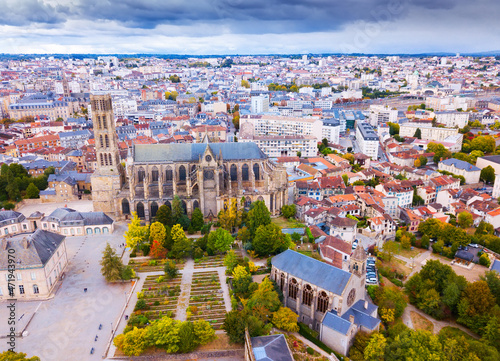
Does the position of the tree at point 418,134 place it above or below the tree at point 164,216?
above

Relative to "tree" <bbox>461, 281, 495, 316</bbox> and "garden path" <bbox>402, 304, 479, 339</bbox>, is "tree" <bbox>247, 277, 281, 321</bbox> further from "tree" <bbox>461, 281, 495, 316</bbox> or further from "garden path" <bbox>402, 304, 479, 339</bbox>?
"tree" <bbox>461, 281, 495, 316</bbox>

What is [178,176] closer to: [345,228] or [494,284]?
[345,228]

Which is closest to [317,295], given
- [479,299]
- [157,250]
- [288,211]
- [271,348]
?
[271,348]

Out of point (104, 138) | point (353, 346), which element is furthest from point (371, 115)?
point (353, 346)

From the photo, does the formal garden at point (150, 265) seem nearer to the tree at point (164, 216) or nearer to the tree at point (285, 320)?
the tree at point (164, 216)

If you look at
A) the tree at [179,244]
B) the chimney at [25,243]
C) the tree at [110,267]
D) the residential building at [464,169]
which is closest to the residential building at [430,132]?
the residential building at [464,169]

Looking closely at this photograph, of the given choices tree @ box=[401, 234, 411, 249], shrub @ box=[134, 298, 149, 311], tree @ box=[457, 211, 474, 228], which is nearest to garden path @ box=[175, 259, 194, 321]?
shrub @ box=[134, 298, 149, 311]
